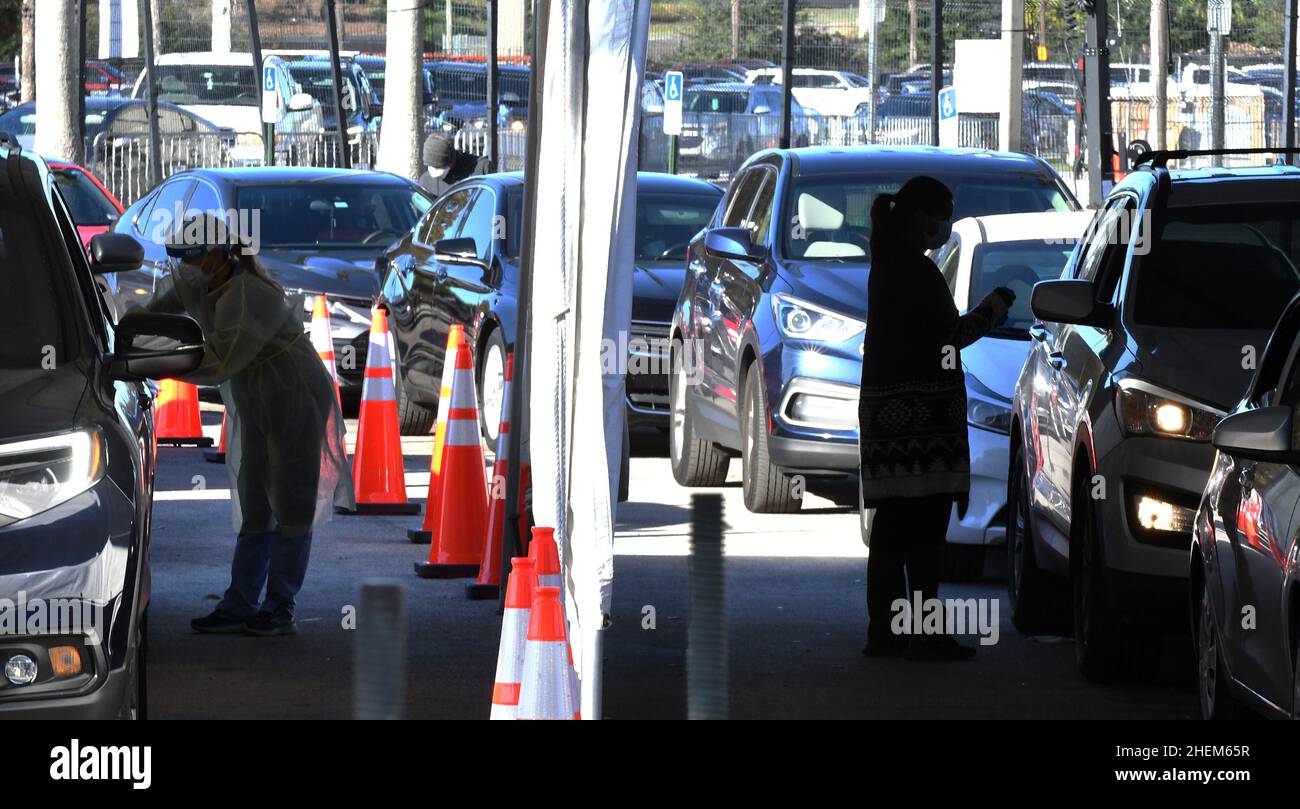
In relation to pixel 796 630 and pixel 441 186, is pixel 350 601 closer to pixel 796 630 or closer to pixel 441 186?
pixel 796 630

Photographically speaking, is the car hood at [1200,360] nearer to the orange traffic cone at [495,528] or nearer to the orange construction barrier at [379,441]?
the orange traffic cone at [495,528]

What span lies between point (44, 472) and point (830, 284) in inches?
263

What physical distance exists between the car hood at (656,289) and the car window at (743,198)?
0.50m

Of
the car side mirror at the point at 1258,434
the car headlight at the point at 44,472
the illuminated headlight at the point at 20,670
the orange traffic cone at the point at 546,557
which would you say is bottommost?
the illuminated headlight at the point at 20,670

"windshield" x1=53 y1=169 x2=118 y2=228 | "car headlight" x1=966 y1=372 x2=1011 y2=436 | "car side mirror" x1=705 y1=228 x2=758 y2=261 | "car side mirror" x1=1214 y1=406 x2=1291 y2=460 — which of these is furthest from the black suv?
"windshield" x1=53 y1=169 x2=118 y2=228

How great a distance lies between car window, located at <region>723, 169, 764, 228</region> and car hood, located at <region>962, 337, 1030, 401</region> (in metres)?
2.59

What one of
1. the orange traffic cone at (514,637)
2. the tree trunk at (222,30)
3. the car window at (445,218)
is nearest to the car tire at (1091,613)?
A: the orange traffic cone at (514,637)

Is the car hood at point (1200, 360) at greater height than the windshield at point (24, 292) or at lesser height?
lesser

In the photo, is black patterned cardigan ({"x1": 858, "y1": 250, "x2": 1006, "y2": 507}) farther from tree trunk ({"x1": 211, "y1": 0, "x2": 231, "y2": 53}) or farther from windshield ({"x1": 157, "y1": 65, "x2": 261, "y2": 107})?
tree trunk ({"x1": 211, "y1": 0, "x2": 231, "y2": 53})

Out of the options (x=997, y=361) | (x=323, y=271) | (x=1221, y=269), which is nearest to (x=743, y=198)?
(x=997, y=361)

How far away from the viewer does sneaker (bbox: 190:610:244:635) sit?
904 centimetres

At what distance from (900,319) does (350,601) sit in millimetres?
2776

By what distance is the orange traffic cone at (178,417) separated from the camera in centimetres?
1502

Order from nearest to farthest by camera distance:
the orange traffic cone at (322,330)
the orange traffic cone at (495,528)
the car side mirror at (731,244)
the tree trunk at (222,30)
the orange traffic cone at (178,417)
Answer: the orange traffic cone at (495,528) → the car side mirror at (731,244) → the orange traffic cone at (322,330) → the orange traffic cone at (178,417) → the tree trunk at (222,30)
